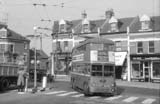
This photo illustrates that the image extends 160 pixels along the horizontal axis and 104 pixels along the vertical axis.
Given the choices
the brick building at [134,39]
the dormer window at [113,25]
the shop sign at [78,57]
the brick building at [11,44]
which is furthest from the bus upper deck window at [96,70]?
the brick building at [11,44]

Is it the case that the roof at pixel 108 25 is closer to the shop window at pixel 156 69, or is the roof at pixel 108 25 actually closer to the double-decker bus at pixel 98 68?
the shop window at pixel 156 69

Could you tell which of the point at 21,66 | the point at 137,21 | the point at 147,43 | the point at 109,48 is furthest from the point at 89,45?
the point at 137,21

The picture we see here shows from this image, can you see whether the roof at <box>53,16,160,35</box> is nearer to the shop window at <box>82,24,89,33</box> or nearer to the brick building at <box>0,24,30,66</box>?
the shop window at <box>82,24,89,33</box>

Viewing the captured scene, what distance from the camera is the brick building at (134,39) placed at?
129ft

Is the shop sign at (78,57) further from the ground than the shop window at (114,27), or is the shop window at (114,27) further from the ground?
the shop window at (114,27)

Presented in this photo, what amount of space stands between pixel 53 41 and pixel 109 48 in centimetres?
3050

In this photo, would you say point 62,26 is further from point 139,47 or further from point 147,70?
point 147,70

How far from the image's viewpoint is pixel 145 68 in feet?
131

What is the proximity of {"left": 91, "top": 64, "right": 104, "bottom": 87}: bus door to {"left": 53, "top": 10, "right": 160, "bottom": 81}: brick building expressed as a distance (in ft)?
54.5

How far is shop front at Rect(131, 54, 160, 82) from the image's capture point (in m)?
39.0

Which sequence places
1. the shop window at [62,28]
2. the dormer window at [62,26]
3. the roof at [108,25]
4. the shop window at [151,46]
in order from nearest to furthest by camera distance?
the shop window at [151,46] < the roof at [108,25] < the shop window at [62,28] < the dormer window at [62,26]

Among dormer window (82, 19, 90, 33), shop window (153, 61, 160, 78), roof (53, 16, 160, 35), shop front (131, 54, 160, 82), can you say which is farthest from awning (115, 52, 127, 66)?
dormer window (82, 19, 90, 33)

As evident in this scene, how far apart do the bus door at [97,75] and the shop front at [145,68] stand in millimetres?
20695

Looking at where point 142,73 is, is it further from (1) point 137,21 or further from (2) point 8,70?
(2) point 8,70
